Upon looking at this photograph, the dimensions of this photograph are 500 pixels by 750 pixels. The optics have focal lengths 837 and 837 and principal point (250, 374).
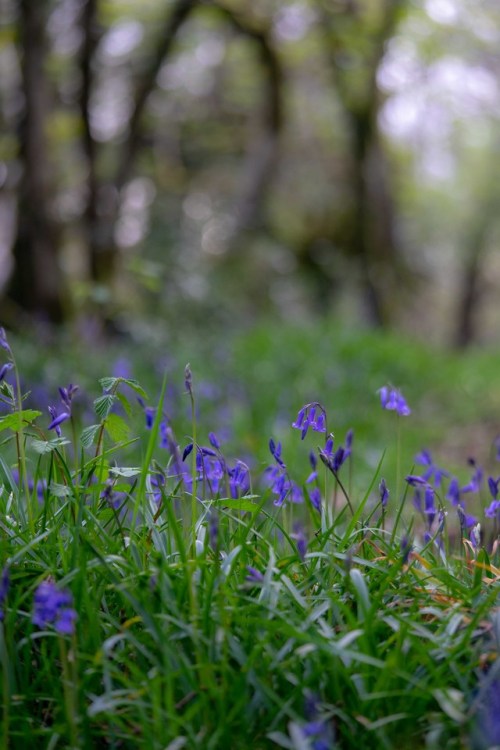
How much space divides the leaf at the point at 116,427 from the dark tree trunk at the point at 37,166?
7.00m

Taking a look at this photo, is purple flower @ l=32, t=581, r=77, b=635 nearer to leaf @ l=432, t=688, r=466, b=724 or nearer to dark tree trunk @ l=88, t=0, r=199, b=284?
leaf @ l=432, t=688, r=466, b=724

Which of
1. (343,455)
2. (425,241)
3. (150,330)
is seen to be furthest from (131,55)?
(425,241)

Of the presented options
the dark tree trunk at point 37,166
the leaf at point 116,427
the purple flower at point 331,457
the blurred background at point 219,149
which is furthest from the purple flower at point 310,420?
the dark tree trunk at point 37,166

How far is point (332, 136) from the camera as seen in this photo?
17.6m

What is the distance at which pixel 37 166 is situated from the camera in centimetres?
875

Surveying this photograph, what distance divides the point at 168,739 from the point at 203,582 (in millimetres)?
398

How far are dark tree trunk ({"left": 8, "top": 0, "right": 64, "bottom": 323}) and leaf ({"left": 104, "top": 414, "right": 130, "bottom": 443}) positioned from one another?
23.0 feet

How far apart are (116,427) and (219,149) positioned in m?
15.7

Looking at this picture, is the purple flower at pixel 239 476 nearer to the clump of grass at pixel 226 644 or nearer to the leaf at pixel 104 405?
the clump of grass at pixel 226 644

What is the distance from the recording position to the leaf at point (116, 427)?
2127 millimetres

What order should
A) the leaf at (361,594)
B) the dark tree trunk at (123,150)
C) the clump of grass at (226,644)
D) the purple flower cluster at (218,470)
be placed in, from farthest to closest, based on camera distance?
the dark tree trunk at (123,150) → the purple flower cluster at (218,470) → the leaf at (361,594) → the clump of grass at (226,644)

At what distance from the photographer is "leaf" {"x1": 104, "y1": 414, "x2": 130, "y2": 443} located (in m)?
2.13

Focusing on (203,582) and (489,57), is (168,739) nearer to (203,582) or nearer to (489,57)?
(203,582)

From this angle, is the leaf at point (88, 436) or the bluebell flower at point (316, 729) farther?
the leaf at point (88, 436)
